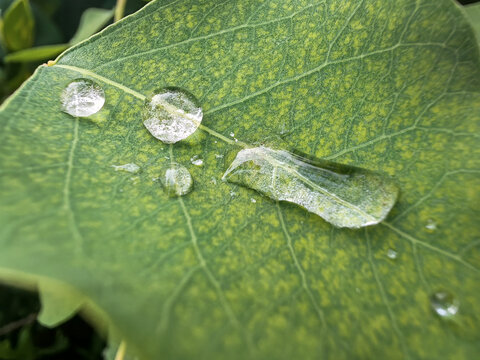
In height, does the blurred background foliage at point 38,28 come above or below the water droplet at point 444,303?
above

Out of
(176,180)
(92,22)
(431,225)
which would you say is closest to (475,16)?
(431,225)

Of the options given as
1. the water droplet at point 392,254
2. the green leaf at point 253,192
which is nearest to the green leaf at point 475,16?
the green leaf at point 253,192

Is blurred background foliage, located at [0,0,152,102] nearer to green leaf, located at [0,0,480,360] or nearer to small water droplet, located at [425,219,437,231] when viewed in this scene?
green leaf, located at [0,0,480,360]

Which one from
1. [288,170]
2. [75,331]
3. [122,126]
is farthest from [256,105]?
[75,331]

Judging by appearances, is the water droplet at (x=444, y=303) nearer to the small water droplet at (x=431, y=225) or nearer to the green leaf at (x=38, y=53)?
the small water droplet at (x=431, y=225)

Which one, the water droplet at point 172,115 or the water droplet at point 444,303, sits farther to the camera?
the water droplet at point 172,115

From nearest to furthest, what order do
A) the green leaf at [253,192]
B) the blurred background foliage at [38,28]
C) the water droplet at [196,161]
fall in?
the green leaf at [253,192] < the water droplet at [196,161] < the blurred background foliage at [38,28]

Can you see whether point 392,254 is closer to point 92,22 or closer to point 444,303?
point 444,303

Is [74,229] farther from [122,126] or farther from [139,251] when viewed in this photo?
[122,126]

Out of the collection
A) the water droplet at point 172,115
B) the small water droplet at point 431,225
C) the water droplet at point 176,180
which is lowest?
the small water droplet at point 431,225
